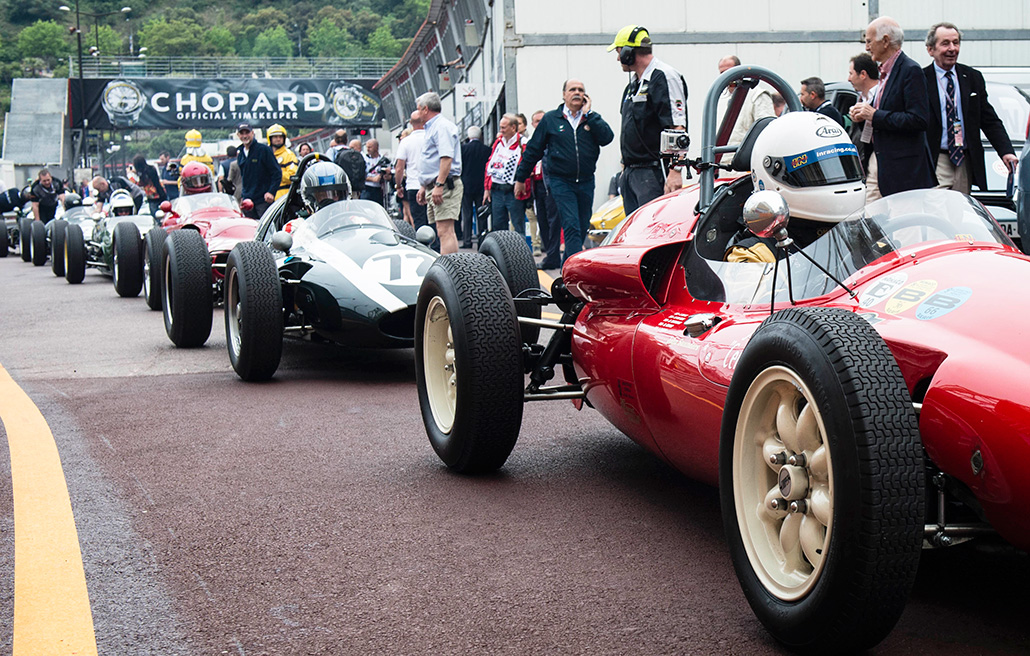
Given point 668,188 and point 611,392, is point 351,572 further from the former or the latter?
point 668,188

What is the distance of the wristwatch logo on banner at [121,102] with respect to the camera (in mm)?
48531

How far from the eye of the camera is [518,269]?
19.3ft

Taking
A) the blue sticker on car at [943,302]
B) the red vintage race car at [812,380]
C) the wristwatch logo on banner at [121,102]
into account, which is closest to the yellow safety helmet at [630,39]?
the red vintage race car at [812,380]

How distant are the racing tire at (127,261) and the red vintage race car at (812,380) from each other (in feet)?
30.8

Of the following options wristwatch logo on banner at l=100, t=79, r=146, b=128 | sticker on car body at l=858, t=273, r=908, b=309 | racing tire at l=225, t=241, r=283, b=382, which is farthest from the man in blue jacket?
wristwatch logo on banner at l=100, t=79, r=146, b=128

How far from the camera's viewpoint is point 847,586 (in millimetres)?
2365

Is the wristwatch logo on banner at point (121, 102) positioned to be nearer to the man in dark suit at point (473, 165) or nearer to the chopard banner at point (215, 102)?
the chopard banner at point (215, 102)

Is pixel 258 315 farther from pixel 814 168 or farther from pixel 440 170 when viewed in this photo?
pixel 440 170

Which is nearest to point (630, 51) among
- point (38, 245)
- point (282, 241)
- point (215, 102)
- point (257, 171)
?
point (282, 241)

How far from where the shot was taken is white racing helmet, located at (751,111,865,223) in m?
3.58

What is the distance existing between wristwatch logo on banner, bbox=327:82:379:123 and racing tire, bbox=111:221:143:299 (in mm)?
39933

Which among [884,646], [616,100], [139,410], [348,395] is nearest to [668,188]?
[348,395]

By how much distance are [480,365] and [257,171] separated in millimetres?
9632

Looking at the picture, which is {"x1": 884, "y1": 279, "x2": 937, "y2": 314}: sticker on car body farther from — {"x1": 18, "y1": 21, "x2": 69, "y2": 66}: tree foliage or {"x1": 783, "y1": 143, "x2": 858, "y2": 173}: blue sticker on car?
{"x1": 18, "y1": 21, "x2": 69, "y2": 66}: tree foliage
